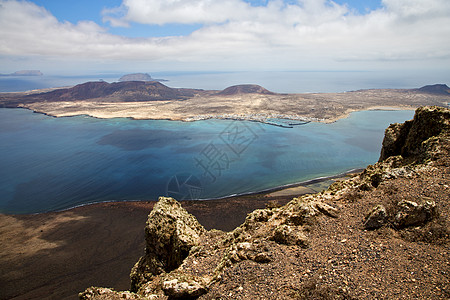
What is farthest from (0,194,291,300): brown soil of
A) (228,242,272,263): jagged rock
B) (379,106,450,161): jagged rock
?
(379,106,450,161): jagged rock

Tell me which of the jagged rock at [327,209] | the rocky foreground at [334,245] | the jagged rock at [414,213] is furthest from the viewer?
the jagged rock at [327,209]

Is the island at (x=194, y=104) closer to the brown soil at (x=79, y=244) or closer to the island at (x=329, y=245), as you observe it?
the brown soil at (x=79, y=244)

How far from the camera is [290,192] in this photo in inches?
922

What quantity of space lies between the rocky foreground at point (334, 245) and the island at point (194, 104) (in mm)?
49680

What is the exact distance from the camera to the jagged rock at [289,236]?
6230 mm

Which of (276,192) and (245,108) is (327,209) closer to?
(276,192)

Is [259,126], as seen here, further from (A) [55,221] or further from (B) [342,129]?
(A) [55,221]

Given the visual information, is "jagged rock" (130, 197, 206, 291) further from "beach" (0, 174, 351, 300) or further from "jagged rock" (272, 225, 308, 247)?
"beach" (0, 174, 351, 300)

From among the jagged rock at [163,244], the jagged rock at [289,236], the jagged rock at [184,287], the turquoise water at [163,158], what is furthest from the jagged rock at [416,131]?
the turquoise water at [163,158]

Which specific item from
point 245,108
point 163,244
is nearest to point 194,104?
point 245,108

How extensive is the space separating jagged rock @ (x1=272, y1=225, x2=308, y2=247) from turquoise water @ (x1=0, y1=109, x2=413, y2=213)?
17.3 m

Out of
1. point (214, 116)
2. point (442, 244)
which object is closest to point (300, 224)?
point (442, 244)

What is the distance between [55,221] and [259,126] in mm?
40839

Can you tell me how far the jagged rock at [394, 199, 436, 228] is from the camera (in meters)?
5.84
